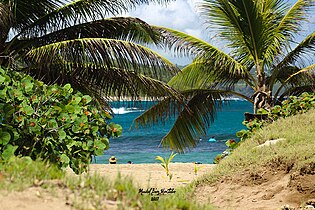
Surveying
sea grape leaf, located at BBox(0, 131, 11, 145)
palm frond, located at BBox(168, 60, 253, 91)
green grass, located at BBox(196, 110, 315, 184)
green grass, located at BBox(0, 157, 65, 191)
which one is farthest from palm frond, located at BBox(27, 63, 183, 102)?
green grass, located at BBox(0, 157, 65, 191)

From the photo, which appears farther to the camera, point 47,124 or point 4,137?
point 47,124

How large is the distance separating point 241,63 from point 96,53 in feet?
18.2

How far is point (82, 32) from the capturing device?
9.20 meters

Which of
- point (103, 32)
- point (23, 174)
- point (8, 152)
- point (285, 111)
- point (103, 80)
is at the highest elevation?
point (103, 32)

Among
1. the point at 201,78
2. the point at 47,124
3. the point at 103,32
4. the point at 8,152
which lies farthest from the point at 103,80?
the point at 8,152

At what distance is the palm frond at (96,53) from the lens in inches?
324

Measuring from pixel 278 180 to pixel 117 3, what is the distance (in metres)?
4.73

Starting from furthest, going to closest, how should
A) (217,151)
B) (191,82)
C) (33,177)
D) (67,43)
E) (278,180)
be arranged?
1. (217,151)
2. (191,82)
3. (67,43)
4. (278,180)
5. (33,177)

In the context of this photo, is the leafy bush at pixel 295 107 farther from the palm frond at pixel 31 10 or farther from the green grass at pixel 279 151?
the palm frond at pixel 31 10

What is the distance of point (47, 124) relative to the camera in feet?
17.2

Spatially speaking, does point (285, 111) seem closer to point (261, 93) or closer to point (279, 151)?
point (261, 93)

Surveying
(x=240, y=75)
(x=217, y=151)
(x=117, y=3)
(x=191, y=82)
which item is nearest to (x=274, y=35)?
(x=240, y=75)

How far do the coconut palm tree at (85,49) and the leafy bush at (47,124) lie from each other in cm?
255

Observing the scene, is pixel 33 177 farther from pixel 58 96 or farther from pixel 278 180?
pixel 278 180
